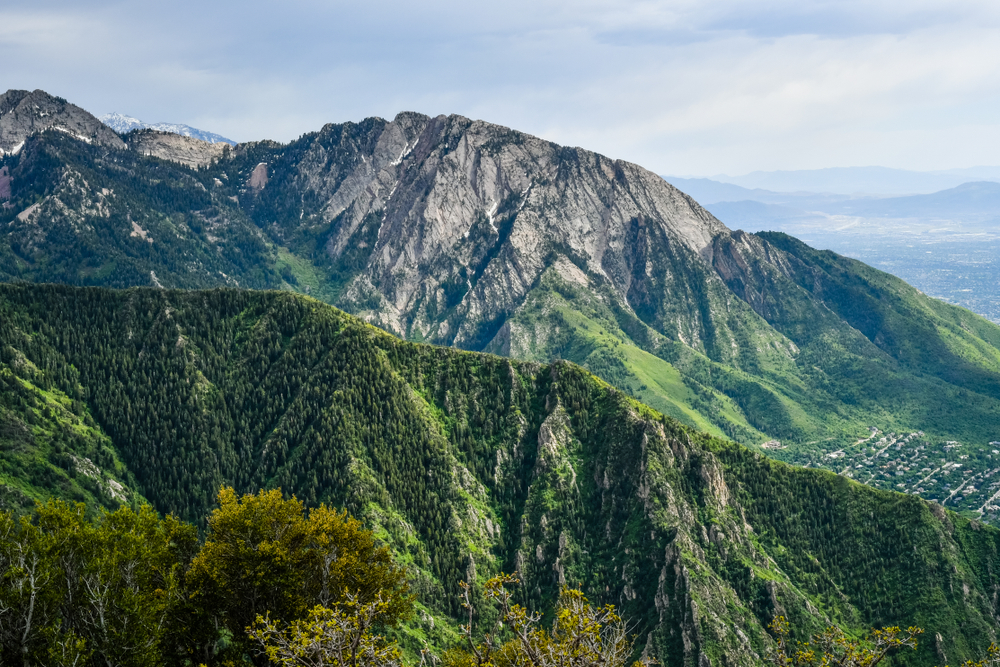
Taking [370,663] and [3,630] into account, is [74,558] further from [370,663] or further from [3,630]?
[370,663]

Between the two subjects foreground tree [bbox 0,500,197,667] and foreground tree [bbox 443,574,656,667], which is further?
foreground tree [bbox 0,500,197,667]

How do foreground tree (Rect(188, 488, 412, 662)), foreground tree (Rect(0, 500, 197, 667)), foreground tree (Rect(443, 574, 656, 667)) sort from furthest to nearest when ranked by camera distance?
1. foreground tree (Rect(188, 488, 412, 662))
2. foreground tree (Rect(0, 500, 197, 667))
3. foreground tree (Rect(443, 574, 656, 667))

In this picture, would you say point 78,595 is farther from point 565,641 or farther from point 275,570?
point 565,641

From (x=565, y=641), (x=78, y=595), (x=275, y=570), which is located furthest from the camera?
(x=275, y=570)

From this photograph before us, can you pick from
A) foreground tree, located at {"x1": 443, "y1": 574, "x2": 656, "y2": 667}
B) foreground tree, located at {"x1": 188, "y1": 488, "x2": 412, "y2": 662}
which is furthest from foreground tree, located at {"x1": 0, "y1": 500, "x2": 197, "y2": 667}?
foreground tree, located at {"x1": 443, "y1": 574, "x2": 656, "y2": 667}

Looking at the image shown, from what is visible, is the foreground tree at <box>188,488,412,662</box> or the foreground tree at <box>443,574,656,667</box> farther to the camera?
the foreground tree at <box>188,488,412,662</box>

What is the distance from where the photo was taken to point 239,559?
265ft

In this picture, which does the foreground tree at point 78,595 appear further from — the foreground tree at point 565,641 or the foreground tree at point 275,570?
the foreground tree at point 565,641

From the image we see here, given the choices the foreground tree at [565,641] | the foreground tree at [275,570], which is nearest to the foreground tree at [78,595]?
the foreground tree at [275,570]

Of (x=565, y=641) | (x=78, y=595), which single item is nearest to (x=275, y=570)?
(x=78, y=595)

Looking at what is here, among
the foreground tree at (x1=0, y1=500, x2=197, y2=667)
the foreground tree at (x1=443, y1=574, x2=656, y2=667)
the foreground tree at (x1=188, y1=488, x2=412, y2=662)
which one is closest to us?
the foreground tree at (x1=443, y1=574, x2=656, y2=667)

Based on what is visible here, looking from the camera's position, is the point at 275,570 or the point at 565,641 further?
the point at 275,570

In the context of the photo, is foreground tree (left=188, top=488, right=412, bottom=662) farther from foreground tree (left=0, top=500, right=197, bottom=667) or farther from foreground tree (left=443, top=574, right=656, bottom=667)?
foreground tree (left=443, top=574, right=656, bottom=667)

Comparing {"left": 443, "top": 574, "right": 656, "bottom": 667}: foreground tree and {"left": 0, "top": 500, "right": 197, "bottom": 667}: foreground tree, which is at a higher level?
{"left": 443, "top": 574, "right": 656, "bottom": 667}: foreground tree
